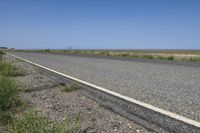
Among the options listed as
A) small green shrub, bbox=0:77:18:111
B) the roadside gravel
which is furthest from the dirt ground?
small green shrub, bbox=0:77:18:111

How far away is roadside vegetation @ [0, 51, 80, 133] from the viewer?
3.42m

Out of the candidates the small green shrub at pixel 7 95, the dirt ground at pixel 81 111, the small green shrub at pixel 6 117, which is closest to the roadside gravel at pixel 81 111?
the dirt ground at pixel 81 111

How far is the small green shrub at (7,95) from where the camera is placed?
18.0ft

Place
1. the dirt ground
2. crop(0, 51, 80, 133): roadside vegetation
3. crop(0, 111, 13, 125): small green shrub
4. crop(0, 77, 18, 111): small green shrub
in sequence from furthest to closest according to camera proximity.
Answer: crop(0, 77, 18, 111): small green shrub < crop(0, 111, 13, 125): small green shrub < the dirt ground < crop(0, 51, 80, 133): roadside vegetation

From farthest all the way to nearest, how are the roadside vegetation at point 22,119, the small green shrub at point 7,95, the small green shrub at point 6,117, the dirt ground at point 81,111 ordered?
the small green shrub at point 7,95, the small green shrub at point 6,117, the dirt ground at point 81,111, the roadside vegetation at point 22,119

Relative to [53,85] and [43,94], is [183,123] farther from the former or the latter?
[53,85]

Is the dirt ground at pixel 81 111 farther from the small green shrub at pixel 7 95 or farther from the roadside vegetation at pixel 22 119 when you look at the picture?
the small green shrub at pixel 7 95

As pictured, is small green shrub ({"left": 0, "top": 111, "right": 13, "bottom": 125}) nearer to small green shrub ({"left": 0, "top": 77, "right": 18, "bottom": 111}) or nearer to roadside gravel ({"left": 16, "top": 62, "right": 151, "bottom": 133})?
small green shrub ({"left": 0, "top": 77, "right": 18, "bottom": 111})

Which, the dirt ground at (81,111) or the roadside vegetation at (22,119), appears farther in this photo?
the dirt ground at (81,111)

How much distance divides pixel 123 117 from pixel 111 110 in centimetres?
54

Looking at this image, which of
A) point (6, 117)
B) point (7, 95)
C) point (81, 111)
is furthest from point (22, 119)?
point (7, 95)

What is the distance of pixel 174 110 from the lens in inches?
194

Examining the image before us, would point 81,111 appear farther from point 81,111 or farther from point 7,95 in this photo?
point 7,95

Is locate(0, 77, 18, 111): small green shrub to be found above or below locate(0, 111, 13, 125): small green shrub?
above
